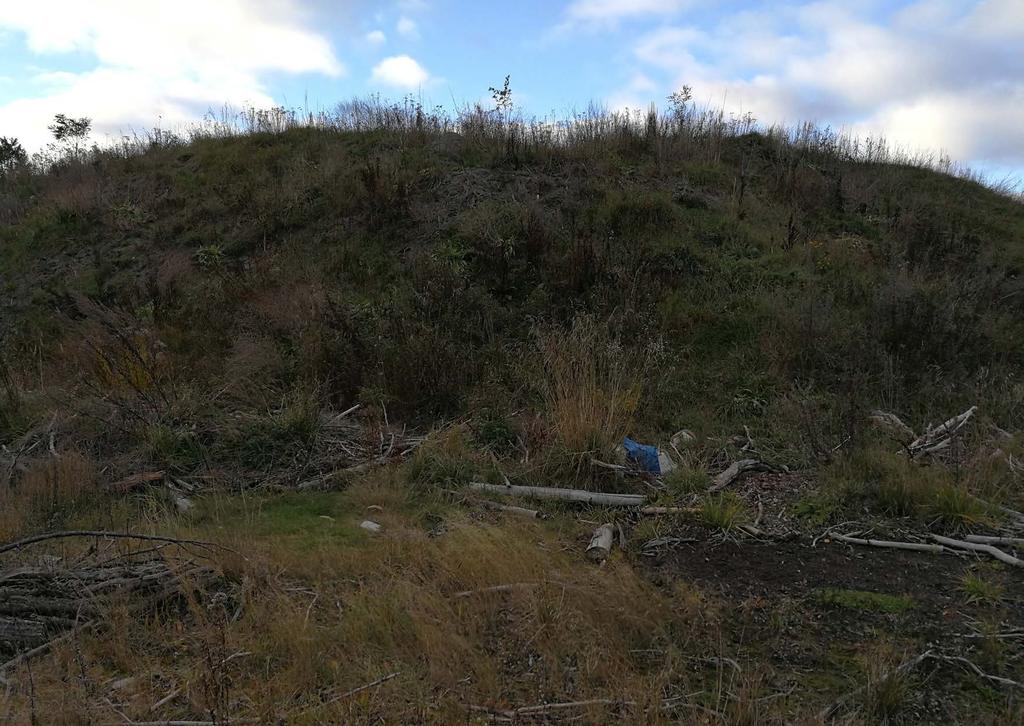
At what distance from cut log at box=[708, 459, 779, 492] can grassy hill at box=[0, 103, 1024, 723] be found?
0.51 ft

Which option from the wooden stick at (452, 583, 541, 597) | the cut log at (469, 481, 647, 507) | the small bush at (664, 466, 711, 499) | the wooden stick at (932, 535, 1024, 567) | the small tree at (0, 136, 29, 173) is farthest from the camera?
the small tree at (0, 136, 29, 173)

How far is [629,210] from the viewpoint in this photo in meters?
9.54

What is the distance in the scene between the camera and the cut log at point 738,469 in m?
4.82

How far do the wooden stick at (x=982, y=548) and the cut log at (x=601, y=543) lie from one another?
1.89 m

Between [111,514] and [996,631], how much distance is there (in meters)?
5.19

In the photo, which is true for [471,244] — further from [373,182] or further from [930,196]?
[930,196]

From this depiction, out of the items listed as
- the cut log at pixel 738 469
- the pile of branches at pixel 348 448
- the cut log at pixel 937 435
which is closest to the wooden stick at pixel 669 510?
the cut log at pixel 738 469

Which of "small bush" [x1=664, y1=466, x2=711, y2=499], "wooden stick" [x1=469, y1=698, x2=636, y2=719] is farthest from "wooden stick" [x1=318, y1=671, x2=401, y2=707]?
"small bush" [x1=664, y1=466, x2=711, y2=499]

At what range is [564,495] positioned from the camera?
4.60 m

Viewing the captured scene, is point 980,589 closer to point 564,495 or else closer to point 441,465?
point 564,495

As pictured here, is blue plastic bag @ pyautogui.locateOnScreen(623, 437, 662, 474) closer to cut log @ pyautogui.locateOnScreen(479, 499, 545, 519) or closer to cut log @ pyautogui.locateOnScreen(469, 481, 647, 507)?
cut log @ pyautogui.locateOnScreen(469, 481, 647, 507)

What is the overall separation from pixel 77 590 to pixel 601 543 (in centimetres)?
280

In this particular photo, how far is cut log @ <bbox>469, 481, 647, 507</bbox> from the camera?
14.8 feet

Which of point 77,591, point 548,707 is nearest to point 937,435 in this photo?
point 548,707
